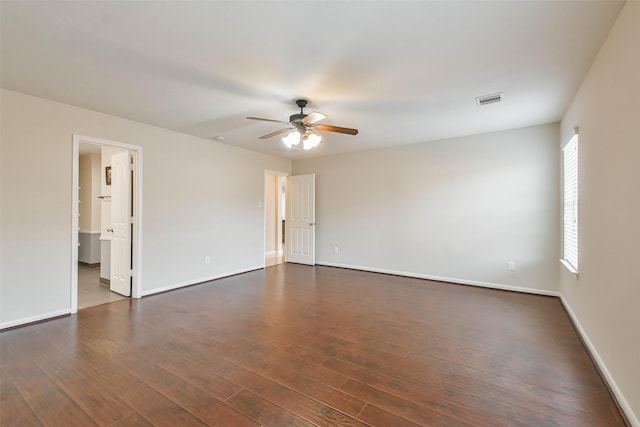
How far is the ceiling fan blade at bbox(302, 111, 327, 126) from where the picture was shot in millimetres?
2814

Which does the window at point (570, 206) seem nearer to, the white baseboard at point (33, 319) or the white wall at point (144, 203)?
the white wall at point (144, 203)

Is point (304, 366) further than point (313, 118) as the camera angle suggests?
No

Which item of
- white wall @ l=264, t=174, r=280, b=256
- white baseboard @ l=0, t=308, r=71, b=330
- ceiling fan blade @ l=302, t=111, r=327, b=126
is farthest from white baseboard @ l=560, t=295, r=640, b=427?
white wall @ l=264, t=174, r=280, b=256

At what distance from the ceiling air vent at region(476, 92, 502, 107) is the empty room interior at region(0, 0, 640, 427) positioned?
30 millimetres

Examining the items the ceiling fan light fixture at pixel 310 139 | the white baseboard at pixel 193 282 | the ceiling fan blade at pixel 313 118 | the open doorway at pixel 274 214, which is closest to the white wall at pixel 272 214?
the open doorway at pixel 274 214

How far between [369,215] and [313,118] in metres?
3.19

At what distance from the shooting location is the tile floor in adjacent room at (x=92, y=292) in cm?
384

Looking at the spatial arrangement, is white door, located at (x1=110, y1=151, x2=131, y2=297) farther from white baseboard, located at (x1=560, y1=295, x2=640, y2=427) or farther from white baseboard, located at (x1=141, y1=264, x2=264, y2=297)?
white baseboard, located at (x1=560, y1=295, x2=640, y2=427)

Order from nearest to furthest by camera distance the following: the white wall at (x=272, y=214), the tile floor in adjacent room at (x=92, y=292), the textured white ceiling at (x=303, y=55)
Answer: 1. the textured white ceiling at (x=303, y=55)
2. the tile floor in adjacent room at (x=92, y=292)
3. the white wall at (x=272, y=214)

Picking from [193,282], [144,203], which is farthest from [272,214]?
[144,203]

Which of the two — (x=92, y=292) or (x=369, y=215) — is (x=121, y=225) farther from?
(x=369, y=215)

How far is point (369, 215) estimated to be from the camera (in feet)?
18.8

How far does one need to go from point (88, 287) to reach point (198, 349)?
10.8 feet

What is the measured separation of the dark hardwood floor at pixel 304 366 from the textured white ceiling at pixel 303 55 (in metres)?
2.48
